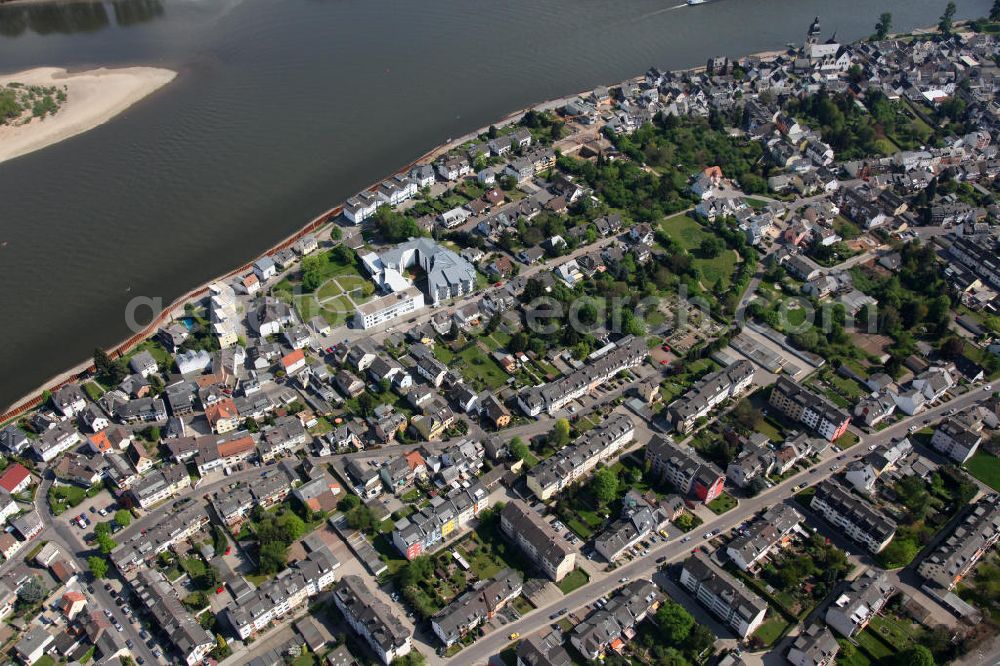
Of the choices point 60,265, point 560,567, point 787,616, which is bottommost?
point 787,616

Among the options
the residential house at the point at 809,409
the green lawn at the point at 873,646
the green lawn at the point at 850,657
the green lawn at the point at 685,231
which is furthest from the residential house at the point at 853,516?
the green lawn at the point at 685,231

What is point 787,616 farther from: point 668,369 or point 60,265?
point 60,265

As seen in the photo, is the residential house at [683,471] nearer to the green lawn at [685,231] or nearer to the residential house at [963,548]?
the residential house at [963,548]

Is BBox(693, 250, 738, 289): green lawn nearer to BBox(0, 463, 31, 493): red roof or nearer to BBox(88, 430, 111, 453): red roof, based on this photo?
BBox(88, 430, 111, 453): red roof

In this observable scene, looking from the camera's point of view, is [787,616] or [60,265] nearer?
[787,616]

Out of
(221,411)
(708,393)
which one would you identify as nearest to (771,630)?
(708,393)

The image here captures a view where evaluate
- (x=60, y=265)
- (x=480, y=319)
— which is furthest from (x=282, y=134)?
(x=480, y=319)
